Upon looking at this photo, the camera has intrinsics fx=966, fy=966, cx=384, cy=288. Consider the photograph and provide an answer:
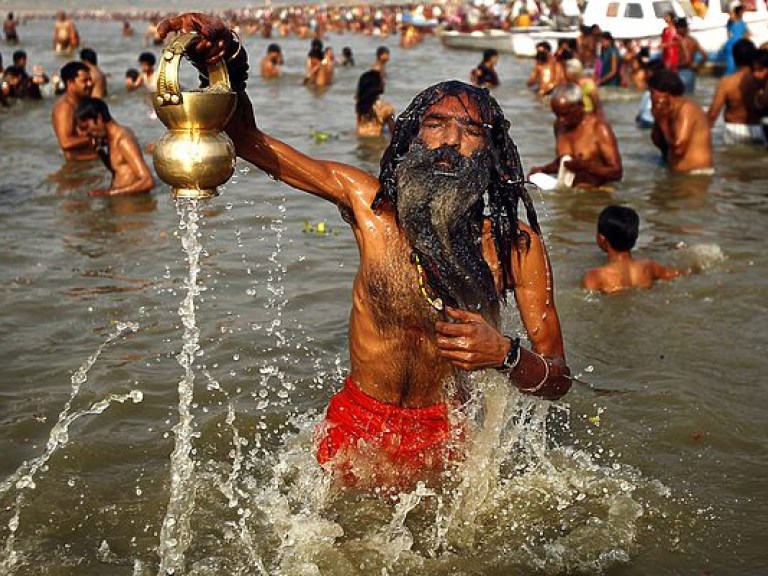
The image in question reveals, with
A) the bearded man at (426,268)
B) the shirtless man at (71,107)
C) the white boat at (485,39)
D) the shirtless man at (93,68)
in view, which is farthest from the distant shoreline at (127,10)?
the bearded man at (426,268)

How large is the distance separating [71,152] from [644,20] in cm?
1532

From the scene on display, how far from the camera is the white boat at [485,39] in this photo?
1043 inches

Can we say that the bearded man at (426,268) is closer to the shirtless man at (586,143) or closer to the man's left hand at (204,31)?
the man's left hand at (204,31)

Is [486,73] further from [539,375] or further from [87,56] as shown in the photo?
[539,375]

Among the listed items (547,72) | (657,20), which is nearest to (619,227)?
(547,72)

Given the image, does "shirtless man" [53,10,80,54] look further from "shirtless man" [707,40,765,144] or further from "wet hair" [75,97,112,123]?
"shirtless man" [707,40,765,144]

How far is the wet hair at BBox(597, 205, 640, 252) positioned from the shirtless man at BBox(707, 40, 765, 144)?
508 cm

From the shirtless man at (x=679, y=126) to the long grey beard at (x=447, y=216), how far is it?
659 centimetres

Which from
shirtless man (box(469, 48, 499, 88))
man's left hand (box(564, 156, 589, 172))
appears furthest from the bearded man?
Answer: shirtless man (box(469, 48, 499, 88))

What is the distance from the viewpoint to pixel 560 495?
12.3 ft

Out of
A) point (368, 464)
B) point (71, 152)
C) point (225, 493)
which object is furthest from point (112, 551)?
point (71, 152)

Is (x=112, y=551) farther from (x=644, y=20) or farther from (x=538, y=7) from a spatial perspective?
(x=538, y=7)

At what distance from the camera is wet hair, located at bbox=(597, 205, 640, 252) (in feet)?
19.1

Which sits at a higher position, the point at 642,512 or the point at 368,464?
the point at 368,464
